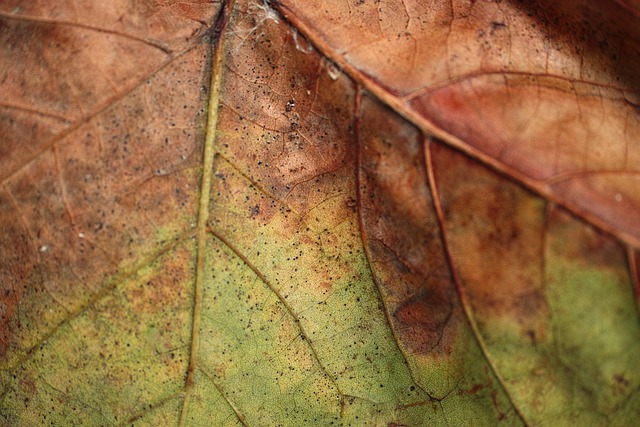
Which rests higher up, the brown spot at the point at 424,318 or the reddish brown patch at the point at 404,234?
the reddish brown patch at the point at 404,234

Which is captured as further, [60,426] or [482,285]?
[60,426]

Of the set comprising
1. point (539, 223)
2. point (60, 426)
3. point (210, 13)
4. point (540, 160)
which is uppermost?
point (210, 13)

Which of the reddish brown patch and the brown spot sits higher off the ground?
the reddish brown patch

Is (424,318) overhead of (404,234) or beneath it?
beneath

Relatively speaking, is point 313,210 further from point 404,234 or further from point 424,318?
point 424,318

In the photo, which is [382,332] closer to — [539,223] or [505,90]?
[539,223]

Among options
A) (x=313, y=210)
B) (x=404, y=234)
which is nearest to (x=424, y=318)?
(x=404, y=234)

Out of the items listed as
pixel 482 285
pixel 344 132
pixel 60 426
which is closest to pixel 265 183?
pixel 344 132

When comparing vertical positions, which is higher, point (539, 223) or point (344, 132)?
point (344, 132)
